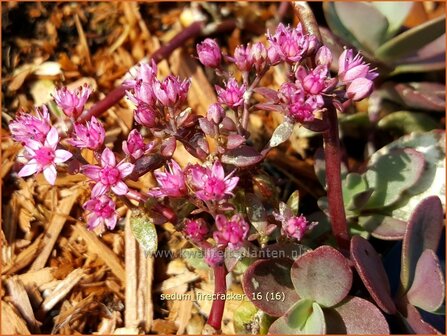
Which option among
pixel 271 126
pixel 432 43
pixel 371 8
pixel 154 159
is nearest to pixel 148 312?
pixel 154 159

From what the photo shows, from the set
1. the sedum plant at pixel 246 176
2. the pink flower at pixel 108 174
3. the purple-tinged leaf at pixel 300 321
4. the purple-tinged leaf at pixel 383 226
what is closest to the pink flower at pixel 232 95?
the sedum plant at pixel 246 176

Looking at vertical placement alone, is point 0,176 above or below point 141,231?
above

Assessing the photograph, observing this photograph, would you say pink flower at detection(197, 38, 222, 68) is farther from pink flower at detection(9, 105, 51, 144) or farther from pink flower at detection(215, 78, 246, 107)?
pink flower at detection(9, 105, 51, 144)

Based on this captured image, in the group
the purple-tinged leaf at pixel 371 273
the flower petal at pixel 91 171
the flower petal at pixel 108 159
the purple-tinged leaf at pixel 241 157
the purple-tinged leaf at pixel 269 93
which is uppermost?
the purple-tinged leaf at pixel 269 93

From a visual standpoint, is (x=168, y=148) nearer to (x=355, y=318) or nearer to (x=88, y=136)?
(x=88, y=136)

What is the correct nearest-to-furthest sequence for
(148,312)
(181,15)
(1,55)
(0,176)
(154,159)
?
1. (154,159)
2. (148,312)
3. (0,176)
4. (1,55)
5. (181,15)

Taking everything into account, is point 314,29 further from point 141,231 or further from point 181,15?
point 181,15

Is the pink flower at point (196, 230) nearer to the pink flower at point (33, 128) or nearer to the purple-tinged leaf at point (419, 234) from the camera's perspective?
the pink flower at point (33, 128)
